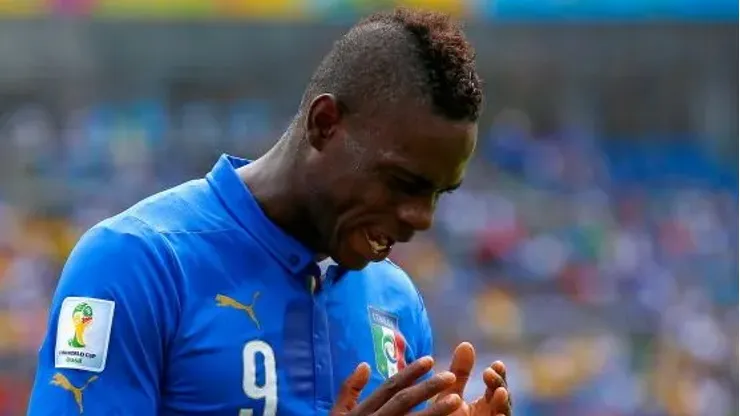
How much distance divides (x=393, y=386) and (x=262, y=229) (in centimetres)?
42

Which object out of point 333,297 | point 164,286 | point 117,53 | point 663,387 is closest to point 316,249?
point 333,297

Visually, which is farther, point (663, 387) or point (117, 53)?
point (117, 53)

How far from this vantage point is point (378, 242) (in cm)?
237

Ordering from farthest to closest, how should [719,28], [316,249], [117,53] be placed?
[719,28] < [117,53] < [316,249]

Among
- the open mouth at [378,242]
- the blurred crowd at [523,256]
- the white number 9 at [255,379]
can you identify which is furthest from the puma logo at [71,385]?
the blurred crowd at [523,256]

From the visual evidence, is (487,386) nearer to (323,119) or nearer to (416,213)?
(416,213)

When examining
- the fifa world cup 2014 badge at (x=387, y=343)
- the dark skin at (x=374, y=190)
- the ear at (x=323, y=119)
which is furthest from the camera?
the fifa world cup 2014 badge at (x=387, y=343)

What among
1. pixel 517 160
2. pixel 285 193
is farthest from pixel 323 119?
pixel 517 160

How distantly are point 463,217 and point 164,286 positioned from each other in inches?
422

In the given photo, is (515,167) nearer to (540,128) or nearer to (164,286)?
(540,128)

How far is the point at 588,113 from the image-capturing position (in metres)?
15.5

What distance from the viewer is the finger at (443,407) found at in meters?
2.16

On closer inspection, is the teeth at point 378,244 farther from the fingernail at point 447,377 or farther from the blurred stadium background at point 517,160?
the blurred stadium background at point 517,160

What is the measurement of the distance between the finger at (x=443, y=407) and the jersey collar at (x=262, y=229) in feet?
1.35
